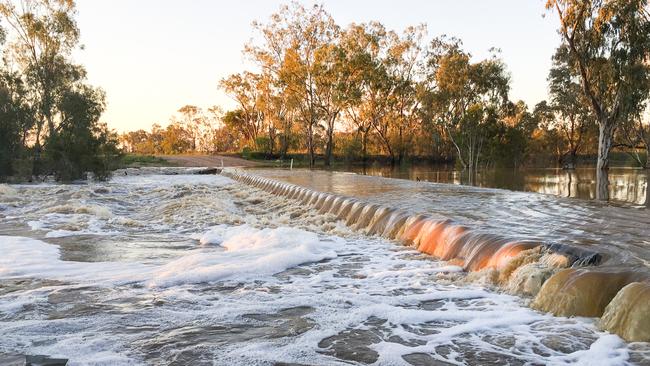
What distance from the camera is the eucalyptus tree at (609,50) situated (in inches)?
733

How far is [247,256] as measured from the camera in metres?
6.30

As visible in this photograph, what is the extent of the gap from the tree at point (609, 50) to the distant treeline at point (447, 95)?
0.12 feet

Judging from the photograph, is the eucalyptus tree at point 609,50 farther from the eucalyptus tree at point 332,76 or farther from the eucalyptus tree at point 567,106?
the eucalyptus tree at point 332,76

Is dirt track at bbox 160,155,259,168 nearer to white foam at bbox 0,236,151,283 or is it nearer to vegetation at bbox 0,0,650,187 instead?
vegetation at bbox 0,0,650,187

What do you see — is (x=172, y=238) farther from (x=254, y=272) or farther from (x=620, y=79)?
(x=620, y=79)

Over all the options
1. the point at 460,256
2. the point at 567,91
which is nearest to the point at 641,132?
the point at 567,91

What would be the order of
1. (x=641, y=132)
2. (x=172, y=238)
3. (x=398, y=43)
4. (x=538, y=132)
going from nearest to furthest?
(x=172, y=238) < (x=641, y=132) < (x=398, y=43) < (x=538, y=132)

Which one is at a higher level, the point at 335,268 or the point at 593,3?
the point at 593,3

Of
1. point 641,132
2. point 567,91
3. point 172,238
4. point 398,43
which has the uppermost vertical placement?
point 398,43

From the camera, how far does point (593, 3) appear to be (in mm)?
18953

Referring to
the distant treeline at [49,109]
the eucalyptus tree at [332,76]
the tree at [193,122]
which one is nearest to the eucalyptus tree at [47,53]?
the distant treeline at [49,109]

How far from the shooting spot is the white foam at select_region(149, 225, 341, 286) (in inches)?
205

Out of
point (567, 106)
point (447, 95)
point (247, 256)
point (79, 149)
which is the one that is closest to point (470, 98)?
point (447, 95)

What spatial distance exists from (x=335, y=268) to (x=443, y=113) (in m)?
36.3
